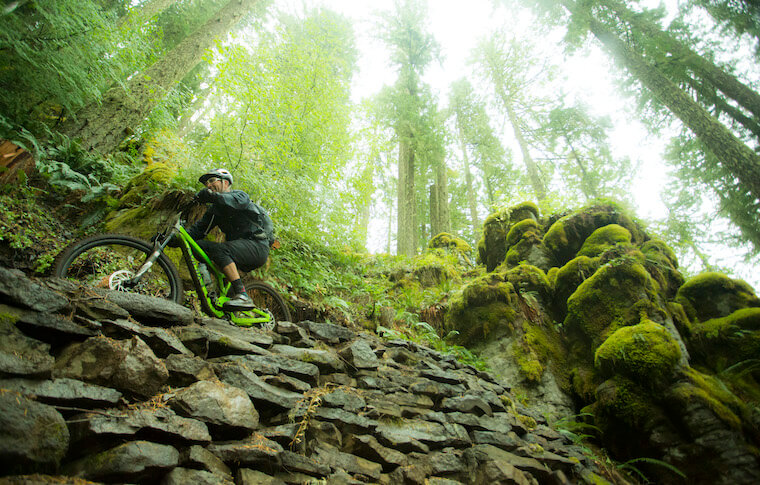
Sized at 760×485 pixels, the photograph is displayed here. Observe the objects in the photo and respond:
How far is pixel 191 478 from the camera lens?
1.75 metres

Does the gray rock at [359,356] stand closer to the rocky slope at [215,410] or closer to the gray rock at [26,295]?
the rocky slope at [215,410]

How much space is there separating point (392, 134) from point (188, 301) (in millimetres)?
12941

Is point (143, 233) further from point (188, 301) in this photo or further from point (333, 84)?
point (333, 84)

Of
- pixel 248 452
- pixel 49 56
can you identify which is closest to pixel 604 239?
pixel 248 452

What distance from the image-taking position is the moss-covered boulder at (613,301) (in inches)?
211

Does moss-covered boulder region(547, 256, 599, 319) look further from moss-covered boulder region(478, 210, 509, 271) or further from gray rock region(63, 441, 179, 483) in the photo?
gray rock region(63, 441, 179, 483)

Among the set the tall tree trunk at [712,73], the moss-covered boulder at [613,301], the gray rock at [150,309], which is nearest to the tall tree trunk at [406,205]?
the moss-covered boulder at [613,301]

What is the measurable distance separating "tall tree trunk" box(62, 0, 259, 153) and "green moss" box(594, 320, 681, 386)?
8.80 m

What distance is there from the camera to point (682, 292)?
19.8 ft

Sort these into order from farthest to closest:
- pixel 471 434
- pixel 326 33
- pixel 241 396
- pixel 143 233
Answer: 1. pixel 326 33
2. pixel 143 233
3. pixel 471 434
4. pixel 241 396

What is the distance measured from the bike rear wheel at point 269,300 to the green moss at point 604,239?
6.66 meters

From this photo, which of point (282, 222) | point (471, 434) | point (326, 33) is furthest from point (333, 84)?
point (471, 434)

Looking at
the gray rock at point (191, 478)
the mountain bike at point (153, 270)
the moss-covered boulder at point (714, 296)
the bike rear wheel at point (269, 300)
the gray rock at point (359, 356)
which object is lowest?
the gray rock at point (191, 478)

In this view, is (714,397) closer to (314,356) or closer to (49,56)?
(314,356)
